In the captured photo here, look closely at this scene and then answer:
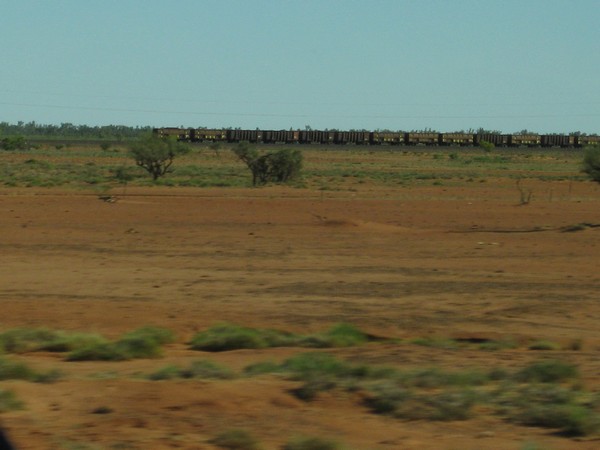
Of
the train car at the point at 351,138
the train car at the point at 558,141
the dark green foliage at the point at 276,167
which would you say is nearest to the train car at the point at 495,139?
the train car at the point at 558,141

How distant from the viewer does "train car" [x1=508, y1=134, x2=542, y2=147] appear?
16250 cm

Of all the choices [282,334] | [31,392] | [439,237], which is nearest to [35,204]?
[439,237]

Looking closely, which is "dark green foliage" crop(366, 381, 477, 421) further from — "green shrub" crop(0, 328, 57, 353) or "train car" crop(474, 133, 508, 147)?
"train car" crop(474, 133, 508, 147)

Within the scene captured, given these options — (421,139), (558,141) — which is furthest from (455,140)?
(558,141)

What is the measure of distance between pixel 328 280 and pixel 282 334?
23.5 feet

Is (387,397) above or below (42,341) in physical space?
above

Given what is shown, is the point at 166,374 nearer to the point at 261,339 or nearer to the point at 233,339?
the point at 233,339

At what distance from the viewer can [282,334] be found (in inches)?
685

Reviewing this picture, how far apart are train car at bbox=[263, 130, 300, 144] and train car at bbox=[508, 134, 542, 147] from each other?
106 feet

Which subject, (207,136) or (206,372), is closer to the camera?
(206,372)

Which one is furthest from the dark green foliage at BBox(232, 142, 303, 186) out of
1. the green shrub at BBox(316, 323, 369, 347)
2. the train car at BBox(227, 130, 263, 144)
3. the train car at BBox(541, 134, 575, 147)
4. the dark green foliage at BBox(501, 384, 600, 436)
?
the train car at BBox(541, 134, 575, 147)

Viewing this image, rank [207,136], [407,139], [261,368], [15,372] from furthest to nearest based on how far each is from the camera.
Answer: [407,139] < [207,136] < [261,368] < [15,372]

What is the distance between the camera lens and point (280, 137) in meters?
157

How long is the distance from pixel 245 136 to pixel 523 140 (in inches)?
1714
